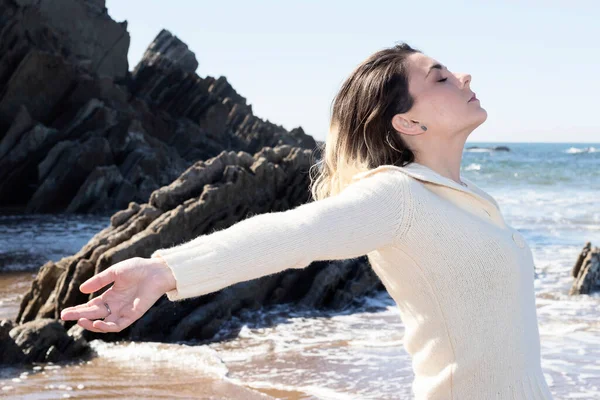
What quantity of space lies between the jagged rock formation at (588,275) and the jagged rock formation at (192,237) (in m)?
2.81

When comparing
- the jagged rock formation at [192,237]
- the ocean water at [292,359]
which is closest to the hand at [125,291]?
the ocean water at [292,359]

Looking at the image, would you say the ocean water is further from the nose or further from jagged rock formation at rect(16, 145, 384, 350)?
the nose

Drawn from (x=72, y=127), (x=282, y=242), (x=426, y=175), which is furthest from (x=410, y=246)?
(x=72, y=127)

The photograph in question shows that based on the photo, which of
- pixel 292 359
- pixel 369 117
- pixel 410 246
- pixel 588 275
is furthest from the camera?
pixel 588 275

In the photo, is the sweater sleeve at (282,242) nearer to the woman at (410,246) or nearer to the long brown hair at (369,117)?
the woman at (410,246)

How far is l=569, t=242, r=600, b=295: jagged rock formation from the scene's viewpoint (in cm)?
1126

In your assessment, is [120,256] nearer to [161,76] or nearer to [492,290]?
[492,290]

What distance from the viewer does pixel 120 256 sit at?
8.09 m

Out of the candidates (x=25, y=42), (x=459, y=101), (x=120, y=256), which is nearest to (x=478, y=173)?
(x=25, y=42)

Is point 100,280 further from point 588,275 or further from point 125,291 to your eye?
point 588,275

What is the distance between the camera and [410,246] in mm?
1818

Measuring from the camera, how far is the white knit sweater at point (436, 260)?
167cm

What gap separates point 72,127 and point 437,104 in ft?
85.7

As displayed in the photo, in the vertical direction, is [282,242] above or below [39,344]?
above
